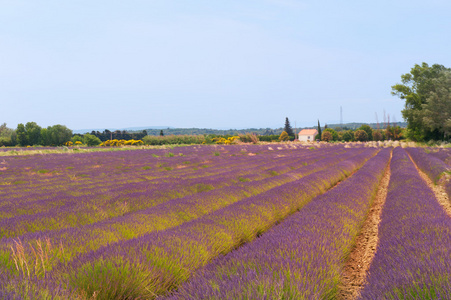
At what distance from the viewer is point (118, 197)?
6711mm

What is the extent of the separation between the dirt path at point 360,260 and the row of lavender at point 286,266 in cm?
34

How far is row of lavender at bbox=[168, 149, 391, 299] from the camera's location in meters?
1.93

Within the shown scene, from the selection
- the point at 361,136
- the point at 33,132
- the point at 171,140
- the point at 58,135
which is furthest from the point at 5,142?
the point at 361,136

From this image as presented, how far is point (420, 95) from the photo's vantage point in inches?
1537

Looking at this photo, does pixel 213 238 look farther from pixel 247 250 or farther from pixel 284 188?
pixel 284 188

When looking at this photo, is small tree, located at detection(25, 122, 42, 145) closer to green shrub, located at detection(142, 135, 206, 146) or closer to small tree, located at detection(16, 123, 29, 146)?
small tree, located at detection(16, 123, 29, 146)

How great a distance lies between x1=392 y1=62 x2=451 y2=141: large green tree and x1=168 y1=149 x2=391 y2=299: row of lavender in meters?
37.4

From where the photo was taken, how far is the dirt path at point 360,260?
11.3ft

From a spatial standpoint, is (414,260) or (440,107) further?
(440,107)

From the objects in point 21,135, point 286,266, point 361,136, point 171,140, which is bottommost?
point 361,136

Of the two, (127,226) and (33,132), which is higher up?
(33,132)

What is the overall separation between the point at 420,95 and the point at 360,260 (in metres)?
41.7

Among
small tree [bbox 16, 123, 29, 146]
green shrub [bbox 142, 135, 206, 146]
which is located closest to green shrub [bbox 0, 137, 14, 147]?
small tree [bbox 16, 123, 29, 146]

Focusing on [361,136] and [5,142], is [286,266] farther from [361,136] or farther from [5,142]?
[361,136]
